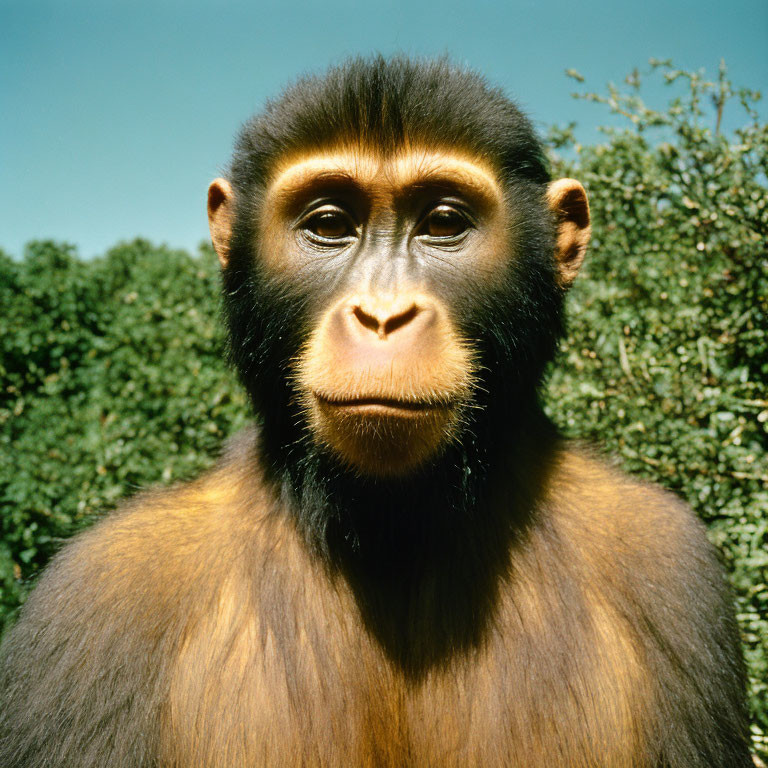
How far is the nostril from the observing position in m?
1.85

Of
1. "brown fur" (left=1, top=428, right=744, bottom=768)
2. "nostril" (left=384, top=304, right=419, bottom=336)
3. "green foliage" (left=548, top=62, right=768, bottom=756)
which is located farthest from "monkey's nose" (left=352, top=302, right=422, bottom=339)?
"green foliage" (left=548, top=62, right=768, bottom=756)

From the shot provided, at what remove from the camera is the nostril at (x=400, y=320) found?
1.85 m

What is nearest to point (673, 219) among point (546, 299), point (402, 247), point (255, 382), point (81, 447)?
point (546, 299)

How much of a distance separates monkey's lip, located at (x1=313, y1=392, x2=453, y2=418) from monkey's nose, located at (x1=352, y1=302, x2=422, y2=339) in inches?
7.2

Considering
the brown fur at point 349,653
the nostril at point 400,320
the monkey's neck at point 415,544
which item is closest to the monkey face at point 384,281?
the nostril at point 400,320

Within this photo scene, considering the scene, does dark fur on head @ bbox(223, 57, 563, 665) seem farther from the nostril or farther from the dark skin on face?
the nostril

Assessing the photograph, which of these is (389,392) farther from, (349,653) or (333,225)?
(349,653)

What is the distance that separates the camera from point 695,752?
2078mm

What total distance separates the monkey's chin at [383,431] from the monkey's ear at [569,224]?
89cm

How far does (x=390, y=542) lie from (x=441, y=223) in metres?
1.12

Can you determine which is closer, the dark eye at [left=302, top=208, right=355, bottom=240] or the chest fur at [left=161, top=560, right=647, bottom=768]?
the chest fur at [left=161, top=560, right=647, bottom=768]

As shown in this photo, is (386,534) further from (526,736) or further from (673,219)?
(673,219)

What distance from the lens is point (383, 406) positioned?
73.6 inches

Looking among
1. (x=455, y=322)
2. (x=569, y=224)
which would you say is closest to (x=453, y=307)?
(x=455, y=322)
